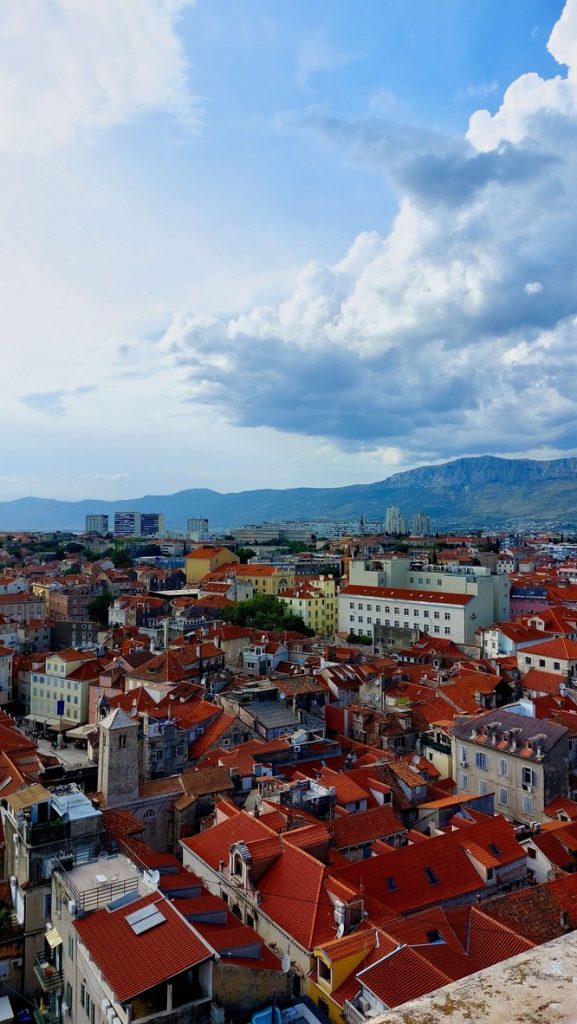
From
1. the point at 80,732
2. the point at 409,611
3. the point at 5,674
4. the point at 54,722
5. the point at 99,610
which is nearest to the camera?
the point at 80,732

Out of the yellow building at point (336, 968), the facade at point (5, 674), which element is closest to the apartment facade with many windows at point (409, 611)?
the facade at point (5, 674)

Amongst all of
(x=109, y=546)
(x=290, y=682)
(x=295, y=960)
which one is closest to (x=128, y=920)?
(x=295, y=960)

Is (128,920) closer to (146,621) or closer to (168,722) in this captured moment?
(168,722)

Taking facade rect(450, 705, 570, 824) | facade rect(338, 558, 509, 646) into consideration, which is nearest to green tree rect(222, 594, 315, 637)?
facade rect(338, 558, 509, 646)

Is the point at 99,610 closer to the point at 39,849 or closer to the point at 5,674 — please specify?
the point at 5,674

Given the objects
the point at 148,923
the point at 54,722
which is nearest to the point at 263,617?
the point at 54,722

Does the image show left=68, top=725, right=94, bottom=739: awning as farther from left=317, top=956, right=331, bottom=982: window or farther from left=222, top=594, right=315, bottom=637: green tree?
left=317, top=956, right=331, bottom=982: window
